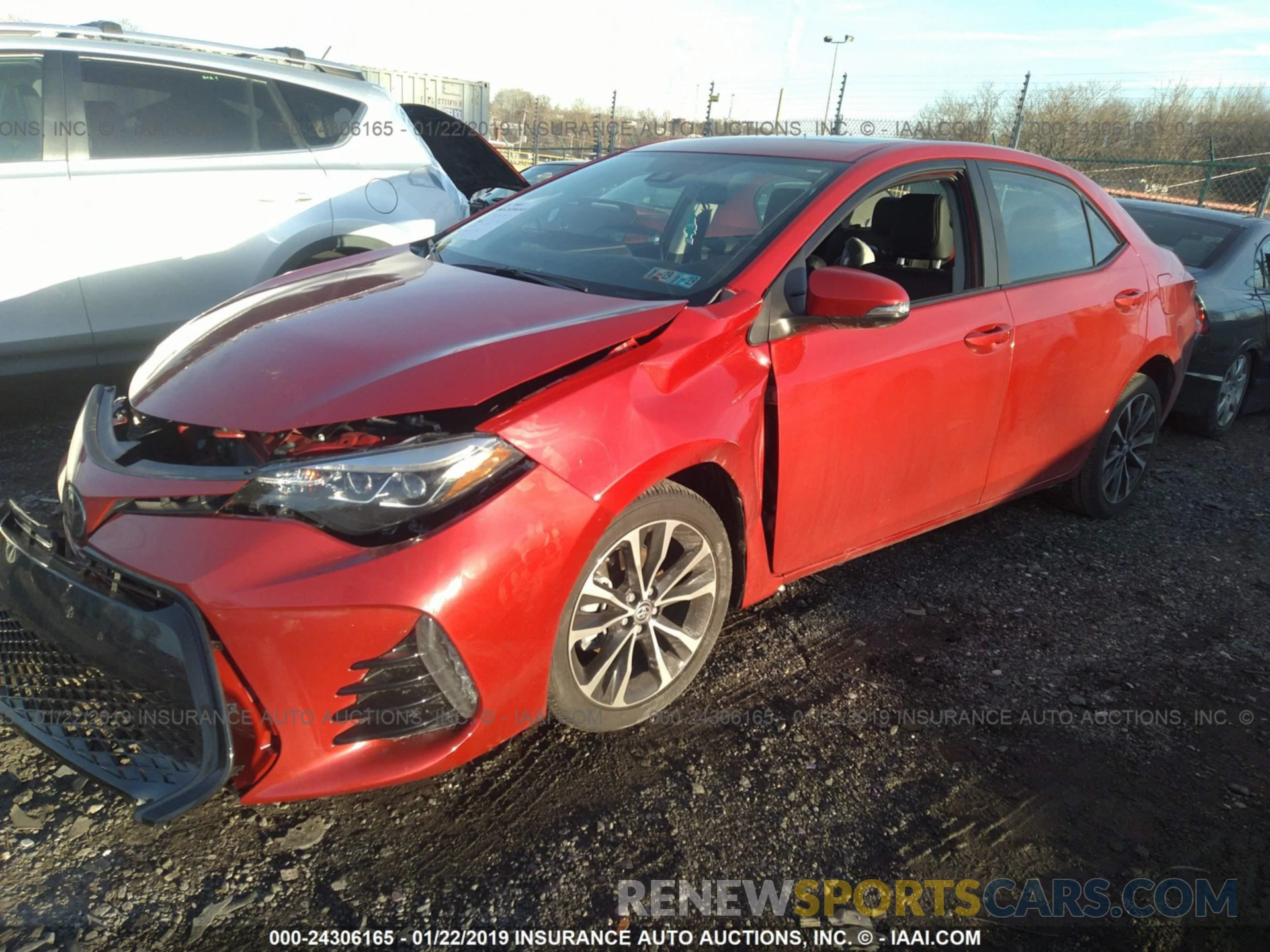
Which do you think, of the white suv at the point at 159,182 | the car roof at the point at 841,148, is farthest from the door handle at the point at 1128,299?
the white suv at the point at 159,182

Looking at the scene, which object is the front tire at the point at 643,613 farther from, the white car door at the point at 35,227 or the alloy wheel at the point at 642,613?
the white car door at the point at 35,227

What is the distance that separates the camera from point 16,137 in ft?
14.0

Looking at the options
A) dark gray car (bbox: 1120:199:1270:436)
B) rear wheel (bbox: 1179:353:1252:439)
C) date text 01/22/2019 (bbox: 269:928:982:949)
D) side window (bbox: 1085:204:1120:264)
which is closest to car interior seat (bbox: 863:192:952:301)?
side window (bbox: 1085:204:1120:264)

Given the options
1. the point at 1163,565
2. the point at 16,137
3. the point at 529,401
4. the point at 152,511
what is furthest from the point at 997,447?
the point at 16,137

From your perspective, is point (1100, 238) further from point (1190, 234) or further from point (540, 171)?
point (540, 171)

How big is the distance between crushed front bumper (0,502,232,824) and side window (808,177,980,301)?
2334mm

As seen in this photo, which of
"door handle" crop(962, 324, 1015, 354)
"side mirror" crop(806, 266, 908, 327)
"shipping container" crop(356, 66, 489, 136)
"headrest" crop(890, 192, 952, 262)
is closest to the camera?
"side mirror" crop(806, 266, 908, 327)

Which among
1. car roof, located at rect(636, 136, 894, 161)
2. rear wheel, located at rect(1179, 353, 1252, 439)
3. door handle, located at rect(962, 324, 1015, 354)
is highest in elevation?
car roof, located at rect(636, 136, 894, 161)

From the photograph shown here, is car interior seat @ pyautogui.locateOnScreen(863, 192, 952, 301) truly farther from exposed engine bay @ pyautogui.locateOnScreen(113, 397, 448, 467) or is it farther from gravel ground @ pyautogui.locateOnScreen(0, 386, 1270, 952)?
exposed engine bay @ pyautogui.locateOnScreen(113, 397, 448, 467)

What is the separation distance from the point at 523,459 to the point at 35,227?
3.48 metres

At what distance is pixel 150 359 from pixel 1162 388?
448cm

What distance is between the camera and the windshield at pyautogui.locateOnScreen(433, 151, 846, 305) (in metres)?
2.84

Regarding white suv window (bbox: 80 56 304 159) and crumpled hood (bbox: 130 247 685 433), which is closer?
crumpled hood (bbox: 130 247 685 433)

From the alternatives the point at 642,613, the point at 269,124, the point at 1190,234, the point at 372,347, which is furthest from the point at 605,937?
the point at 1190,234
